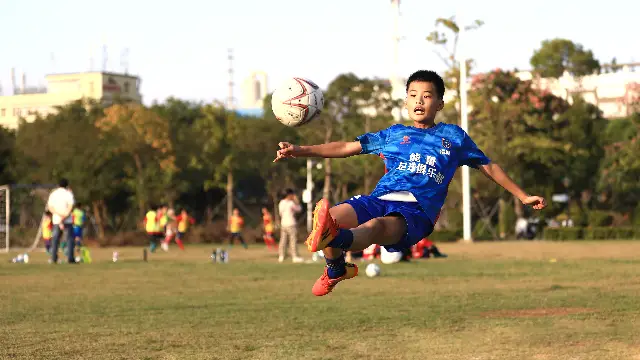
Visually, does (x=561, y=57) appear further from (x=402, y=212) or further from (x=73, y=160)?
(x=402, y=212)

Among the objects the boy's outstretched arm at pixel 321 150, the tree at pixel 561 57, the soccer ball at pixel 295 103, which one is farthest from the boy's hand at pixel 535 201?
the tree at pixel 561 57

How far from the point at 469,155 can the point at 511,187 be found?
49cm

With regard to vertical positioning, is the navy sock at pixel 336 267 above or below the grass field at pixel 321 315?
above

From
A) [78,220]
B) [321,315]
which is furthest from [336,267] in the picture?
[78,220]

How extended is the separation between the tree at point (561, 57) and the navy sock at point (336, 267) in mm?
89158

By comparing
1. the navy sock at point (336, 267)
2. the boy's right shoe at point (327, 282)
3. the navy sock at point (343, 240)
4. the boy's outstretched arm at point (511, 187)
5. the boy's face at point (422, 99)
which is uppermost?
the boy's face at point (422, 99)

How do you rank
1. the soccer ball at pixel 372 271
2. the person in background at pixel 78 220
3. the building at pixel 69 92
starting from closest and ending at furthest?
the soccer ball at pixel 372 271
the person in background at pixel 78 220
the building at pixel 69 92

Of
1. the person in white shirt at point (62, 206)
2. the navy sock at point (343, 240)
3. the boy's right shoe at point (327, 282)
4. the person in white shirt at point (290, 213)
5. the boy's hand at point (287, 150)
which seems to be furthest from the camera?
the person in white shirt at point (290, 213)

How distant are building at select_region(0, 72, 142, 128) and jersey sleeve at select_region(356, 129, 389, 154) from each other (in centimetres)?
12186

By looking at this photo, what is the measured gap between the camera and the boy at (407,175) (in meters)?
9.12

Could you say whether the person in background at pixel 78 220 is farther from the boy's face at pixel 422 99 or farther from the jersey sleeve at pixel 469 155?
the boy's face at pixel 422 99

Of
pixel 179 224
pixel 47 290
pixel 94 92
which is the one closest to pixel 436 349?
pixel 47 290

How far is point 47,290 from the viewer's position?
68.2 ft

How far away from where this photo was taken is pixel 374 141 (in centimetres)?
991
